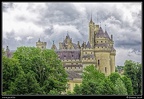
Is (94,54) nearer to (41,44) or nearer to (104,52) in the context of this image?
(104,52)

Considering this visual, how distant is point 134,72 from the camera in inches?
949

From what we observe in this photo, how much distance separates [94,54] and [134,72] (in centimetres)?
1568

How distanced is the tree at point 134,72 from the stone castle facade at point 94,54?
1311cm

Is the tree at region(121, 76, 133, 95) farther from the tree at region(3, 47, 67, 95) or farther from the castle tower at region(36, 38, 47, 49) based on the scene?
the castle tower at region(36, 38, 47, 49)

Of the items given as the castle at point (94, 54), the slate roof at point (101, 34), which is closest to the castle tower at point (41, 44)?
the castle at point (94, 54)

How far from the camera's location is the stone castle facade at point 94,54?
3906 cm

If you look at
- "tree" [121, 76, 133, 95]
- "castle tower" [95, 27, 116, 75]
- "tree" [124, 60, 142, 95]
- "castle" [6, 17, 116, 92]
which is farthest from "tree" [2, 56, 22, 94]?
"castle tower" [95, 27, 116, 75]

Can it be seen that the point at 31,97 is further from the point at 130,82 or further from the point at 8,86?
the point at 130,82

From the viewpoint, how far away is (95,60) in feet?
128

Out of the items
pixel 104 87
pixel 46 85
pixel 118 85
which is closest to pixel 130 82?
pixel 118 85

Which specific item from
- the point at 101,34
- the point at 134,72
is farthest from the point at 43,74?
the point at 101,34

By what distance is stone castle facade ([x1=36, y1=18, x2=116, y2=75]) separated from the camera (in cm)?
3906

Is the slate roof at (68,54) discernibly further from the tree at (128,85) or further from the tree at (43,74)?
the tree at (43,74)

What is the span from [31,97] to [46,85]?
12562mm
